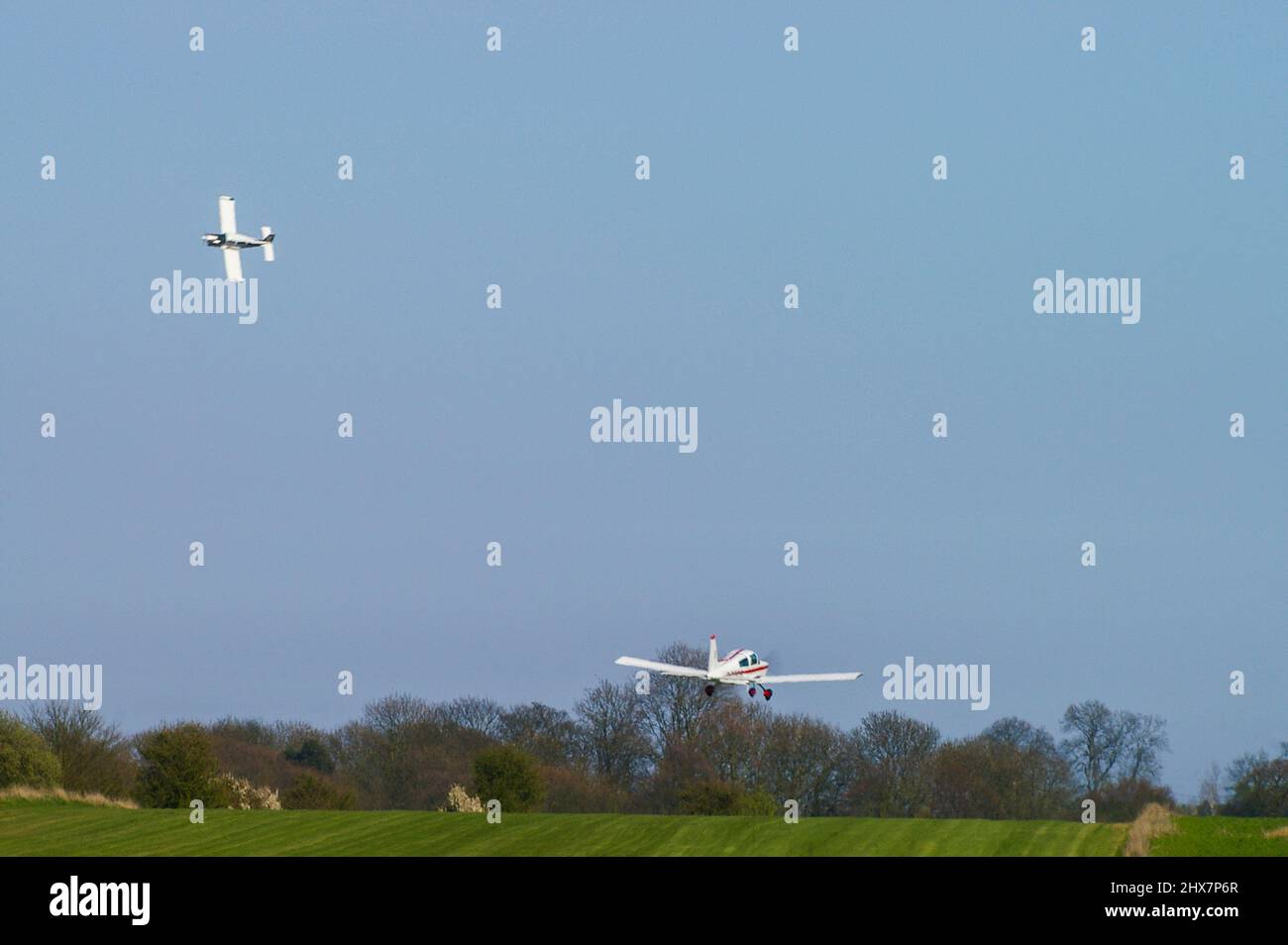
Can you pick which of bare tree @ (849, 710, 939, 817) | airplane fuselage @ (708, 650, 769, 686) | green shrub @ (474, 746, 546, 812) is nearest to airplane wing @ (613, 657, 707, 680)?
airplane fuselage @ (708, 650, 769, 686)

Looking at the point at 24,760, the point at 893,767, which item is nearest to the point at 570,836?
the point at 24,760

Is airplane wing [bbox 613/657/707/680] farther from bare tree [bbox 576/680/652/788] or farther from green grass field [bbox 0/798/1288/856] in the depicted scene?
bare tree [bbox 576/680/652/788]

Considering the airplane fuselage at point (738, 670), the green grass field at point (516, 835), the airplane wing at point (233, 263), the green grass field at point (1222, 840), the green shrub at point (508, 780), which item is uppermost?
the airplane wing at point (233, 263)

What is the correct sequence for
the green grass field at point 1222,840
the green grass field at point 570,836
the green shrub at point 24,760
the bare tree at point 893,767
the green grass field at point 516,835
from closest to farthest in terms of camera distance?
the green grass field at point 1222,840, the green grass field at point 570,836, the green grass field at point 516,835, the green shrub at point 24,760, the bare tree at point 893,767

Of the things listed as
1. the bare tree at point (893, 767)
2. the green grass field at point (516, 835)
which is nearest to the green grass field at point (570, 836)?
the green grass field at point (516, 835)

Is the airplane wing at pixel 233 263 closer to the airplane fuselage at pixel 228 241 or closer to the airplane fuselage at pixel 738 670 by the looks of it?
the airplane fuselage at pixel 228 241
